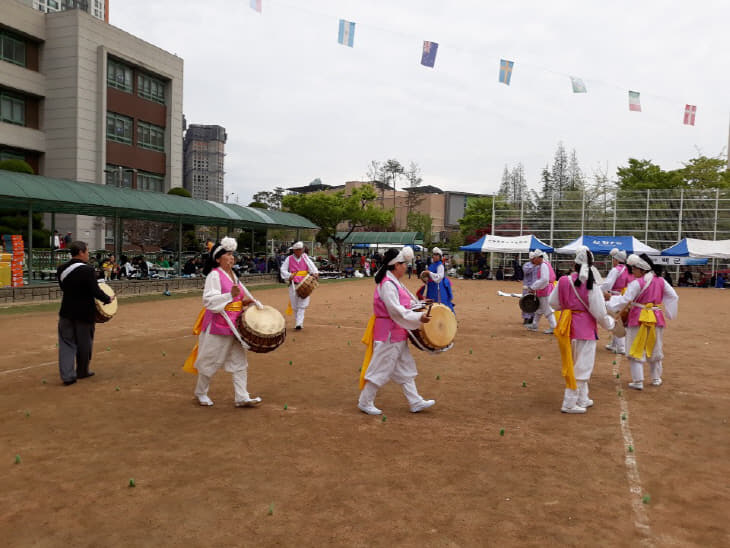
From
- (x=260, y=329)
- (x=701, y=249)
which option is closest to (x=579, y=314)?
(x=260, y=329)

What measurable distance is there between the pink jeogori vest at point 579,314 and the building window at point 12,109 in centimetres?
3379

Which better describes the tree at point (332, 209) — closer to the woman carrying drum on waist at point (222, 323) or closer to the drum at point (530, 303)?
the drum at point (530, 303)

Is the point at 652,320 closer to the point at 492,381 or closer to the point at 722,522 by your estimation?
the point at 492,381

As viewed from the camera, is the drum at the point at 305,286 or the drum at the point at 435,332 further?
the drum at the point at 305,286

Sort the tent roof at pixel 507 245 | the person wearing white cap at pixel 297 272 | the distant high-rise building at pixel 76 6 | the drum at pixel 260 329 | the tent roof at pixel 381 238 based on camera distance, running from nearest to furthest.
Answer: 1. the drum at pixel 260 329
2. the person wearing white cap at pixel 297 272
3. the tent roof at pixel 507 245
4. the tent roof at pixel 381 238
5. the distant high-rise building at pixel 76 6

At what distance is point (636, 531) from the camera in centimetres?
352

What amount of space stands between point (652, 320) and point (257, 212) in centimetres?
2180

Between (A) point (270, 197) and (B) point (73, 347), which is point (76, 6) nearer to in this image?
(A) point (270, 197)

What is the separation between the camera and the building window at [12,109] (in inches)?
1211

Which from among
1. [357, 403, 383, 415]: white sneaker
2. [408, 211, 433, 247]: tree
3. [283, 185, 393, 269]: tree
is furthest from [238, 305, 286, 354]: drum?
[408, 211, 433, 247]: tree

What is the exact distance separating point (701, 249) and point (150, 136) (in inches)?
1334

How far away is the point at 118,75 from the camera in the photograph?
35.0 metres

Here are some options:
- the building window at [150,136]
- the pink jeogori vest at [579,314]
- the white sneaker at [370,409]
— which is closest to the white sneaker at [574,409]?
the pink jeogori vest at [579,314]

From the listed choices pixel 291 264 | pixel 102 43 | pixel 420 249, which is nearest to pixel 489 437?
pixel 291 264
